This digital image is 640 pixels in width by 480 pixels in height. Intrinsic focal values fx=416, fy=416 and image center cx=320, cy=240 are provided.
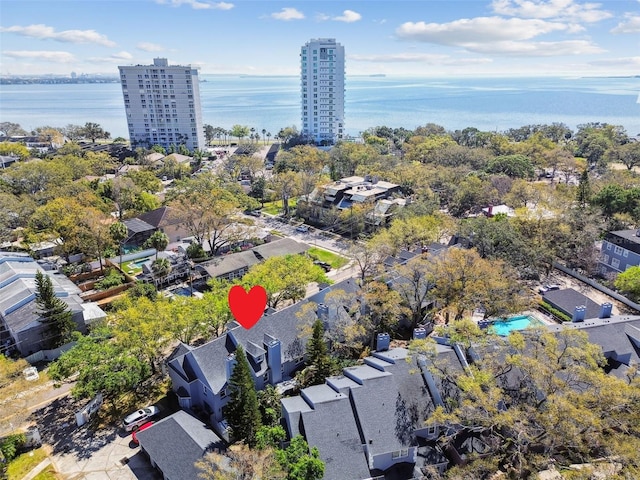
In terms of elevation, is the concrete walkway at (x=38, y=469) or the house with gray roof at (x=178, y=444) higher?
the house with gray roof at (x=178, y=444)

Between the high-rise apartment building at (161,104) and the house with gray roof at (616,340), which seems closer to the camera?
the house with gray roof at (616,340)

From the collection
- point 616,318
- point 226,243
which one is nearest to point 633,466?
point 616,318

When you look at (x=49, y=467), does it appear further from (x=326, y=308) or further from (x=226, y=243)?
(x=226, y=243)

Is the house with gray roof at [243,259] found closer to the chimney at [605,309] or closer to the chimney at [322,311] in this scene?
the chimney at [322,311]

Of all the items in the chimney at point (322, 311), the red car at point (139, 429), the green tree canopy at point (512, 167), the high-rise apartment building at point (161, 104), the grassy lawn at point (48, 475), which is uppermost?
the high-rise apartment building at point (161, 104)

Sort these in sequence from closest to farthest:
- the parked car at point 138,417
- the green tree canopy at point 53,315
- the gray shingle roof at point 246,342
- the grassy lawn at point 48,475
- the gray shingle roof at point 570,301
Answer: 1. the grassy lawn at point 48,475
2. the parked car at point 138,417
3. the gray shingle roof at point 246,342
4. the green tree canopy at point 53,315
5. the gray shingle roof at point 570,301

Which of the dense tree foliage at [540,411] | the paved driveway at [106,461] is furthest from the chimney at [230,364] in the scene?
the dense tree foliage at [540,411]

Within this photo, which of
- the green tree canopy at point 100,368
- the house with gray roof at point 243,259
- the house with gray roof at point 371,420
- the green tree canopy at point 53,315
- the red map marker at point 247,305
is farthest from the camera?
the house with gray roof at point 243,259
